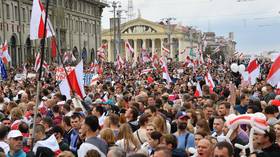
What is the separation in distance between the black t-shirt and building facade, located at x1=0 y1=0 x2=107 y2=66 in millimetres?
45438

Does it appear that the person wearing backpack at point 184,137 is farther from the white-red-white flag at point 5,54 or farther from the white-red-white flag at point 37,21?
the white-red-white flag at point 5,54

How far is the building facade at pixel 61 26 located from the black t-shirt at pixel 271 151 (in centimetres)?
4544

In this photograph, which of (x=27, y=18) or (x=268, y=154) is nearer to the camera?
(x=268, y=154)

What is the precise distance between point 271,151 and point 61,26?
60.9 metres

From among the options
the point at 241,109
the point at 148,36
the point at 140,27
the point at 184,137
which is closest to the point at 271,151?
the point at 184,137

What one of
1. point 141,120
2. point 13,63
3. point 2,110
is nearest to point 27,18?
point 13,63

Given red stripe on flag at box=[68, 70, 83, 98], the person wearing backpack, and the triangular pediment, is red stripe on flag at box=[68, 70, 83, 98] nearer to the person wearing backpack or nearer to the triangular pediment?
the person wearing backpack

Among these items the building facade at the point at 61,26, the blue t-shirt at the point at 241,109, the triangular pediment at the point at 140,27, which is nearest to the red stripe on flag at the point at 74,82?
the blue t-shirt at the point at 241,109

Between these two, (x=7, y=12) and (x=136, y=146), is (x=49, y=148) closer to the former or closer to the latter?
(x=136, y=146)

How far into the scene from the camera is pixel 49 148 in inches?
311

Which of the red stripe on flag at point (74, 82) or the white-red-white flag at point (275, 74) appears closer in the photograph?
the white-red-white flag at point (275, 74)

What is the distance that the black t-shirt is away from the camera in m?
6.67

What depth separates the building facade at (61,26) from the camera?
176 feet

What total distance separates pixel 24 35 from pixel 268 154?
171ft
